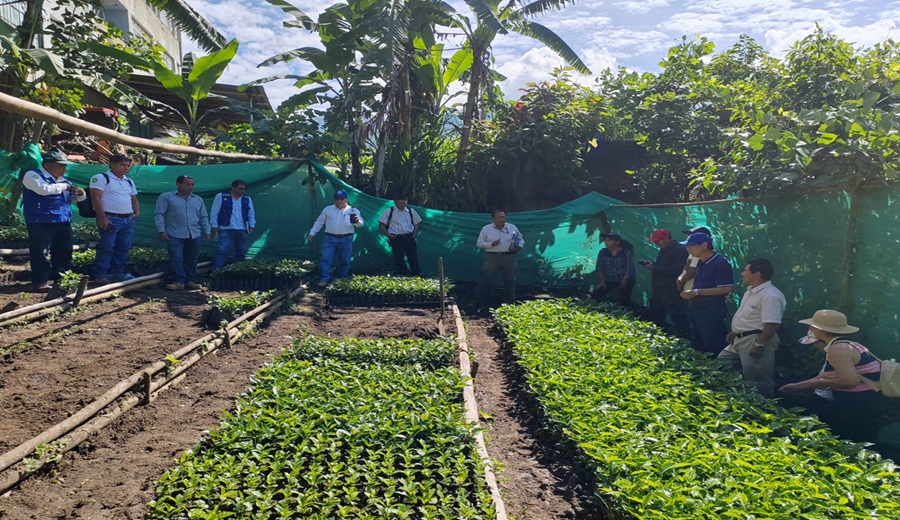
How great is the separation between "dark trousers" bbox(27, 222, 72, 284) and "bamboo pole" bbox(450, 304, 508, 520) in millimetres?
→ 5299

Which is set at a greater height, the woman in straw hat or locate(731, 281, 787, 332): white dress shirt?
locate(731, 281, 787, 332): white dress shirt

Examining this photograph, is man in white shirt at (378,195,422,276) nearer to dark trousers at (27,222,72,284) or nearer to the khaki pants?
dark trousers at (27,222,72,284)

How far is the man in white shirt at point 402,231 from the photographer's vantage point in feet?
35.2

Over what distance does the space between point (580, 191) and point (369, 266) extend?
4.98 m

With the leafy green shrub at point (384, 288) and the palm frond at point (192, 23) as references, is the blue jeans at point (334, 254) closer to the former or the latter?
the leafy green shrub at point (384, 288)

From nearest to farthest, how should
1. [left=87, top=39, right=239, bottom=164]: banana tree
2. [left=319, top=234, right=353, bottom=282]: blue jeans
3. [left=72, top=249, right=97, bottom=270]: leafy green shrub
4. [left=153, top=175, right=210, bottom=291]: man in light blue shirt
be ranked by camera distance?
[left=72, top=249, right=97, bottom=270]: leafy green shrub
[left=153, top=175, right=210, bottom=291]: man in light blue shirt
[left=319, top=234, right=353, bottom=282]: blue jeans
[left=87, top=39, right=239, bottom=164]: banana tree

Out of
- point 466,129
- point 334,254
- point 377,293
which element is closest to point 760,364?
point 377,293

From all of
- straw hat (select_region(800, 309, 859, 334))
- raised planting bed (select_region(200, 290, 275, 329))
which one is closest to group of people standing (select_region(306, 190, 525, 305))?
raised planting bed (select_region(200, 290, 275, 329))

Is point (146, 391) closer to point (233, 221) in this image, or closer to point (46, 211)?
point (46, 211)

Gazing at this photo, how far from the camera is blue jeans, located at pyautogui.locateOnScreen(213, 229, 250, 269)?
1009cm

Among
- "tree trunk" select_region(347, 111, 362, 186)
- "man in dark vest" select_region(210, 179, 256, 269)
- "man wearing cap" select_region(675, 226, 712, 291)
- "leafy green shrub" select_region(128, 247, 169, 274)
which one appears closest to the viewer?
"man wearing cap" select_region(675, 226, 712, 291)

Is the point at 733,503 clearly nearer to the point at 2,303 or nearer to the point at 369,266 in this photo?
the point at 2,303

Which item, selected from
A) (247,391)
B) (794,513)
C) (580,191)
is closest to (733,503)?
(794,513)

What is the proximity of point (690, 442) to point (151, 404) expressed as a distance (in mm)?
4035
